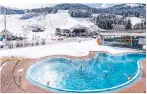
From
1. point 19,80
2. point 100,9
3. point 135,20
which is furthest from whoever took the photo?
point 135,20

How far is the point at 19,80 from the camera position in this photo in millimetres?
6750

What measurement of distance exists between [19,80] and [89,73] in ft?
5.53

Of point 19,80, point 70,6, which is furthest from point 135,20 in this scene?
point 19,80

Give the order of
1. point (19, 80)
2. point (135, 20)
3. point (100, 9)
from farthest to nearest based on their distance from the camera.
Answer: point (135, 20)
point (100, 9)
point (19, 80)

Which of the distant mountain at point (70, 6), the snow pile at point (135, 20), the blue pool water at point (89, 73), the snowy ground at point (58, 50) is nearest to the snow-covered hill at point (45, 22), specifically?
the distant mountain at point (70, 6)

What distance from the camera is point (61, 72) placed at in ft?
23.0

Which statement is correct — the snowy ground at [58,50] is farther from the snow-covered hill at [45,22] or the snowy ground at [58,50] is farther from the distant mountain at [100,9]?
the distant mountain at [100,9]

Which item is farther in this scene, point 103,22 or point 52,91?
point 103,22

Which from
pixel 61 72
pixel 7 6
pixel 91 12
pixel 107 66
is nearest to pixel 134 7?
pixel 91 12

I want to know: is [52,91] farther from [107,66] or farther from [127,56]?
[127,56]

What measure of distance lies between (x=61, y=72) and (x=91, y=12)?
165 centimetres

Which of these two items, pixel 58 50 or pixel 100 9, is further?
pixel 58 50

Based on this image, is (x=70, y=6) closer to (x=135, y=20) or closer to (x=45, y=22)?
(x=45, y=22)

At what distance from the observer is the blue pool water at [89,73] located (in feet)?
21.9
